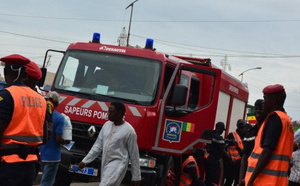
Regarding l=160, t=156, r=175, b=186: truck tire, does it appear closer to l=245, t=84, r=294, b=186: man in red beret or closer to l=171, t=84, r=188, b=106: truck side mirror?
l=171, t=84, r=188, b=106: truck side mirror

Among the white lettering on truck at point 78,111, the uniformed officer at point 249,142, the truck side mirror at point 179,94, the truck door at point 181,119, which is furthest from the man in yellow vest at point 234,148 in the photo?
the uniformed officer at point 249,142

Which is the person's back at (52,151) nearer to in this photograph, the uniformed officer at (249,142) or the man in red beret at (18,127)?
the uniformed officer at (249,142)

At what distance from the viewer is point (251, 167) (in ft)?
17.6

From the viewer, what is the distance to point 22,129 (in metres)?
4.68

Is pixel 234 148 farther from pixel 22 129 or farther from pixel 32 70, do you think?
pixel 22 129

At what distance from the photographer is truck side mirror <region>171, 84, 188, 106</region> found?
9539mm

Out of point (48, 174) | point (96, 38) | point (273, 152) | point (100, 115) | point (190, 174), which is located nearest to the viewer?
point (273, 152)

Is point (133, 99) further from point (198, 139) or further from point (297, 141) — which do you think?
point (297, 141)

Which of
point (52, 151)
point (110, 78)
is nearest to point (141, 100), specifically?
point (110, 78)

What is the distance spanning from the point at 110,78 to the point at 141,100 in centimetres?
69

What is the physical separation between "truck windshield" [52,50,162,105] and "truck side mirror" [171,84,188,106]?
523mm

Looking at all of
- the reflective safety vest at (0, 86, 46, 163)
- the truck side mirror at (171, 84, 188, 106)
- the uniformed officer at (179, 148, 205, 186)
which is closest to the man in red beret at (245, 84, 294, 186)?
the reflective safety vest at (0, 86, 46, 163)

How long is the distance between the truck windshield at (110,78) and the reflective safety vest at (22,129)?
509 cm

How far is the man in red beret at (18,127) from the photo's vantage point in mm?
4578
